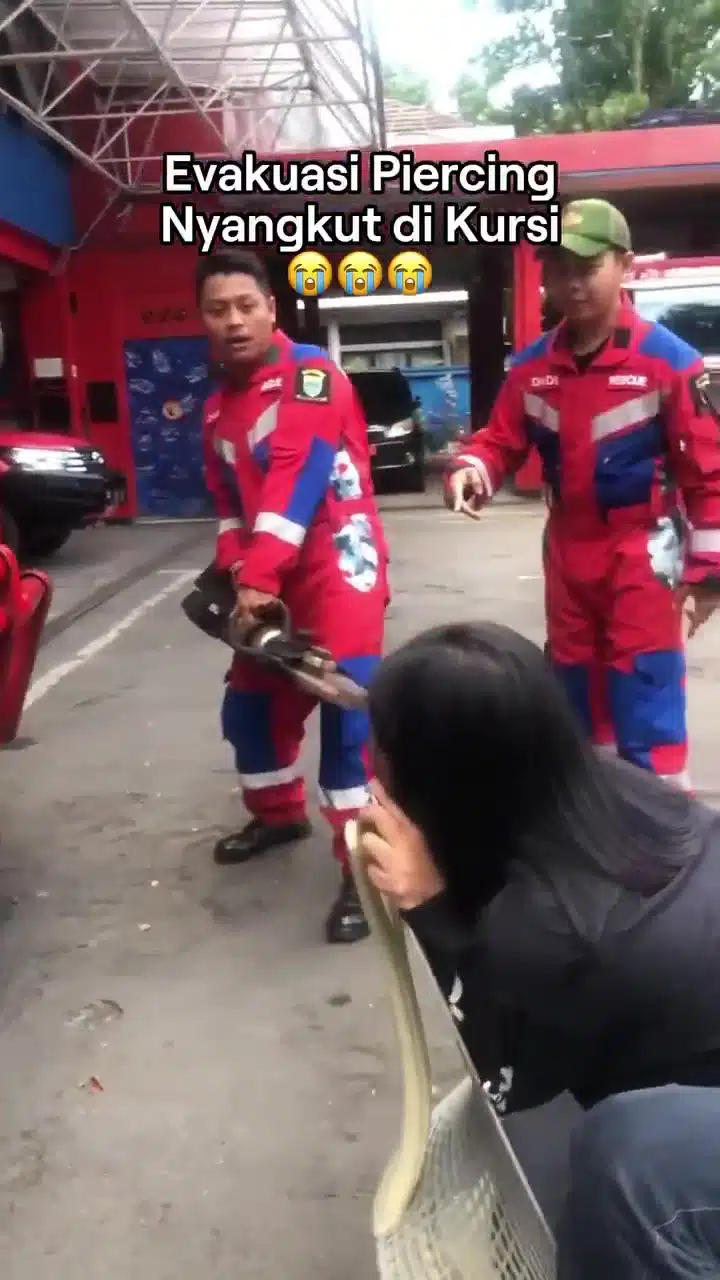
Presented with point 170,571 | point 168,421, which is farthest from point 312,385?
point 168,421

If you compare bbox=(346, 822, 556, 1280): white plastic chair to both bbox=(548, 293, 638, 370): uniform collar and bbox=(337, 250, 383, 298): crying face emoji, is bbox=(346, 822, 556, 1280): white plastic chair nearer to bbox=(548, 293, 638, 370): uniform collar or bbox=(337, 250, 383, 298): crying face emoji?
bbox=(548, 293, 638, 370): uniform collar

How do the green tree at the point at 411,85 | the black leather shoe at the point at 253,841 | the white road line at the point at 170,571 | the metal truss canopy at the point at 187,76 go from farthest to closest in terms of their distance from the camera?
the green tree at the point at 411,85 < the metal truss canopy at the point at 187,76 < the white road line at the point at 170,571 < the black leather shoe at the point at 253,841

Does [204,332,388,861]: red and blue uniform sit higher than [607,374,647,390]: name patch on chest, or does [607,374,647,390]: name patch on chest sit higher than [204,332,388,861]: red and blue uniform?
[607,374,647,390]: name patch on chest

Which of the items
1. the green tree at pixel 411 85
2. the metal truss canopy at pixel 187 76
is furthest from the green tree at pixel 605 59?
the metal truss canopy at pixel 187 76

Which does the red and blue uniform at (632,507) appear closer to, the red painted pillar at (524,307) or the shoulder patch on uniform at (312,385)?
the shoulder patch on uniform at (312,385)

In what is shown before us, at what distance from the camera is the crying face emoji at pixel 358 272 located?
52.2ft

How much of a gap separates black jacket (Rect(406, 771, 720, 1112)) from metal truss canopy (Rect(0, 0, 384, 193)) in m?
9.26

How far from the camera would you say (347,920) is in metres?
3.41

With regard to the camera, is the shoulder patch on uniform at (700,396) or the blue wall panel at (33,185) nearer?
the shoulder patch on uniform at (700,396)

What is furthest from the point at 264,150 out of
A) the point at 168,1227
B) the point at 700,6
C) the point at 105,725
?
the point at 700,6

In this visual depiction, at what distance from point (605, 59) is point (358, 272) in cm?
2086

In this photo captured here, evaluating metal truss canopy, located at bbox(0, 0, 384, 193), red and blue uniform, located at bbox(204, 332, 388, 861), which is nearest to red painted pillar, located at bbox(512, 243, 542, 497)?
metal truss canopy, located at bbox(0, 0, 384, 193)

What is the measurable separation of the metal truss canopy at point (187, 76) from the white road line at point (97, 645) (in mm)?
4077

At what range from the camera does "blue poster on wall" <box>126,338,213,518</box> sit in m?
14.2
